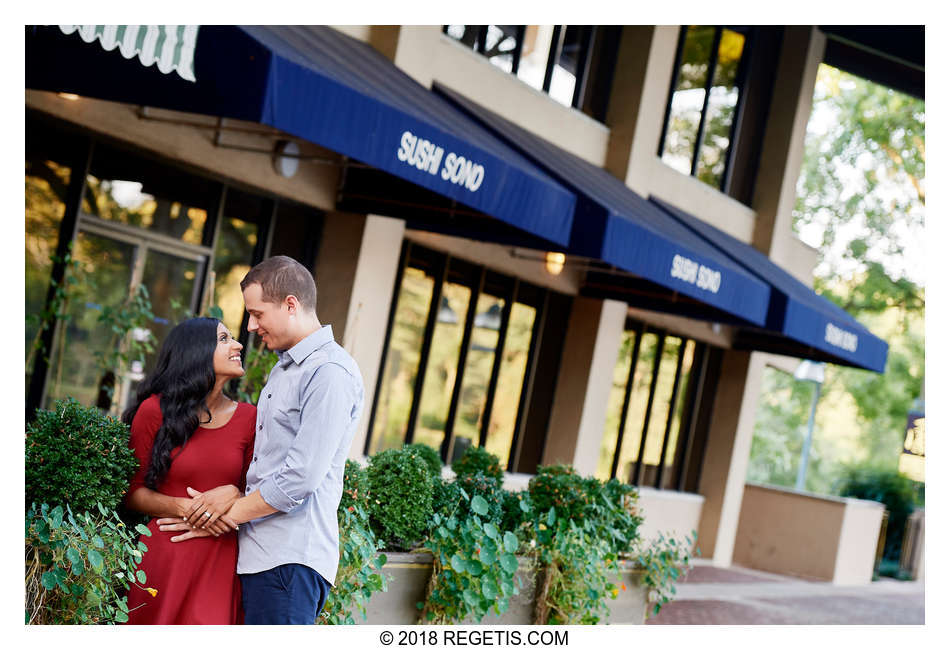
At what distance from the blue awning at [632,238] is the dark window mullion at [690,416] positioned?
4574 millimetres

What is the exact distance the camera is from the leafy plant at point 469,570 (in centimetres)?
564

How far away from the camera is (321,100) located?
6.12 meters

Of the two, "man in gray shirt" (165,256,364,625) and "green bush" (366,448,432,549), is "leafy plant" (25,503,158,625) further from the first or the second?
"green bush" (366,448,432,549)

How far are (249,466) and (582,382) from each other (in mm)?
9826

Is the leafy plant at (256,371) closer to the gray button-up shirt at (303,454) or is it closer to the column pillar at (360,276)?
the column pillar at (360,276)

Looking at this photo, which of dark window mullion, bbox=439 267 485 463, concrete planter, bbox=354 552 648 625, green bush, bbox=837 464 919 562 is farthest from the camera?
green bush, bbox=837 464 919 562

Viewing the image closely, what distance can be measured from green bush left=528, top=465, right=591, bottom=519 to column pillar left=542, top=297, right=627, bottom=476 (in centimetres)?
584

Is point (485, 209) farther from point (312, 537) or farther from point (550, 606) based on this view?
point (312, 537)

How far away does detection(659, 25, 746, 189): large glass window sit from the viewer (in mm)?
14281

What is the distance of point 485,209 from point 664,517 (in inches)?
349

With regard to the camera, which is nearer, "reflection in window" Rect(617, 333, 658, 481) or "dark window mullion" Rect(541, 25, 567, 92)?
"dark window mullion" Rect(541, 25, 567, 92)

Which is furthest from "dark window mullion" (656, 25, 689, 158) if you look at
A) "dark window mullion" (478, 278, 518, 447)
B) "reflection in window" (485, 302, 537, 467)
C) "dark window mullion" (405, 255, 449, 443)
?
"dark window mullion" (405, 255, 449, 443)

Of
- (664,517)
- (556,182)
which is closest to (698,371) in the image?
(664,517)
